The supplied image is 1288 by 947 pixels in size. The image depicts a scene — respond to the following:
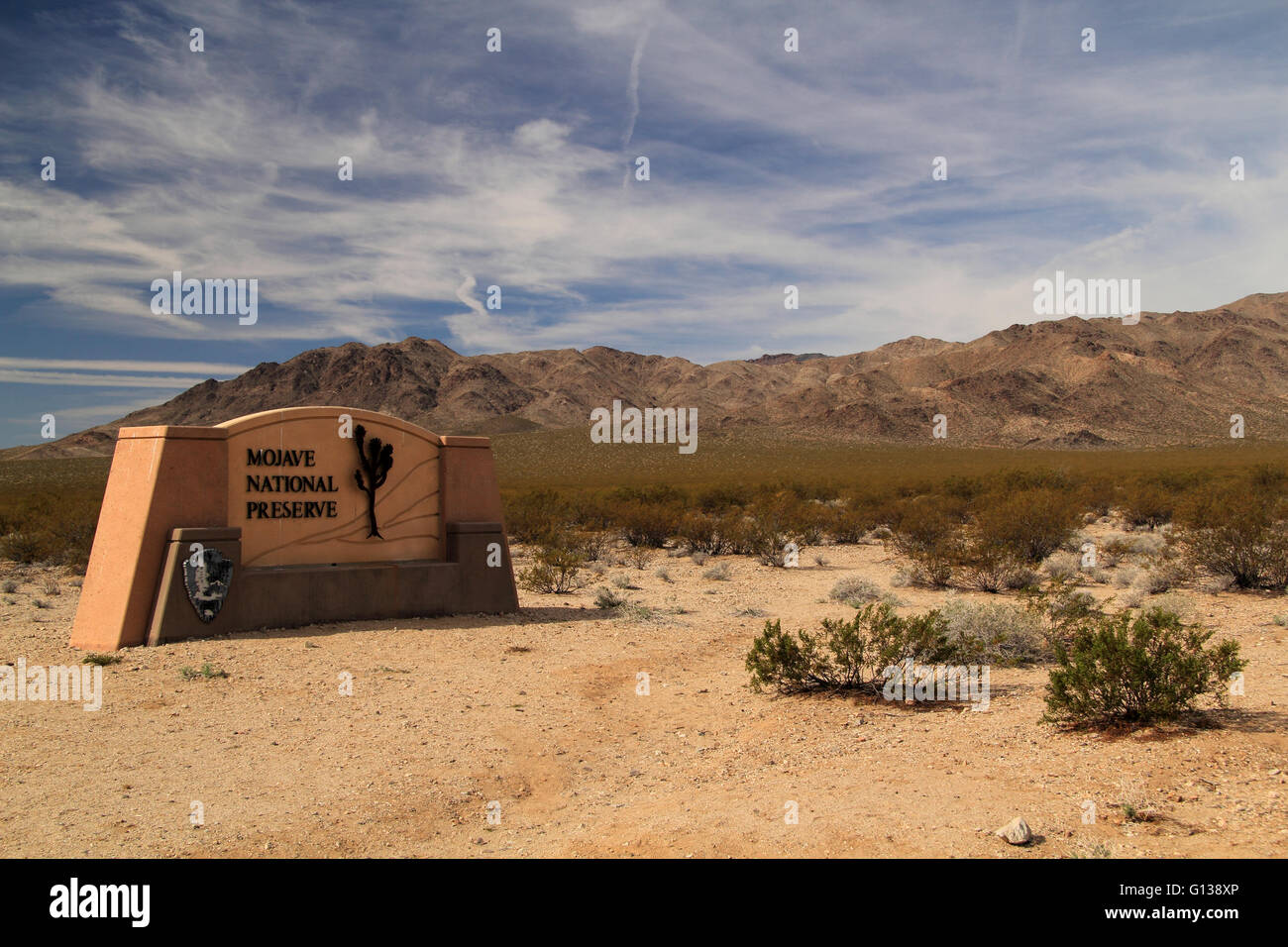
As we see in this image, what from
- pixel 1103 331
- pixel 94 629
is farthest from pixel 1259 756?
pixel 1103 331

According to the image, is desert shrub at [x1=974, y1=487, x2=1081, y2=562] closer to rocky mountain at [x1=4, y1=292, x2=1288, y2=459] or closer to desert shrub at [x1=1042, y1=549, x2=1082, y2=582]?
desert shrub at [x1=1042, y1=549, x2=1082, y2=582]

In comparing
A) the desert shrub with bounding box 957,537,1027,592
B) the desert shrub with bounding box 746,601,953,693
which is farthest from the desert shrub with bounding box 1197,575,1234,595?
the desert shrub with bounding box 746,601,953,693

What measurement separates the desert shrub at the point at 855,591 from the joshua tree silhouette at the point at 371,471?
25.9ft

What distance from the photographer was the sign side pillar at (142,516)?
10884mm

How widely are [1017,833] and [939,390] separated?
388 feet

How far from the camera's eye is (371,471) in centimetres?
1310

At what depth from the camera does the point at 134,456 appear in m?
11.5

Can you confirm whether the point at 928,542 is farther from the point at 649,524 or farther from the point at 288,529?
the point at 288,529

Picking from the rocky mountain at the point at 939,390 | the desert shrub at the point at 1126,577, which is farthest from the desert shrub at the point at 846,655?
the rocky mountain at the point at 939,390

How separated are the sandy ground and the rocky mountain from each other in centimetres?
9571

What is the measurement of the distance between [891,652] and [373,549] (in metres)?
7.86

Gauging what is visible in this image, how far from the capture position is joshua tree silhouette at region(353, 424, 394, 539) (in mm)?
13023

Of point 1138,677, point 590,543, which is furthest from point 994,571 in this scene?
point 1138,677

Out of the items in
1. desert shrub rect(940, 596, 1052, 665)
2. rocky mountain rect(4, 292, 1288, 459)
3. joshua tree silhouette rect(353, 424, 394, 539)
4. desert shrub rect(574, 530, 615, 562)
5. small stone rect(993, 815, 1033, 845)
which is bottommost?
small stone rect(993, 815, 1033, 845)
